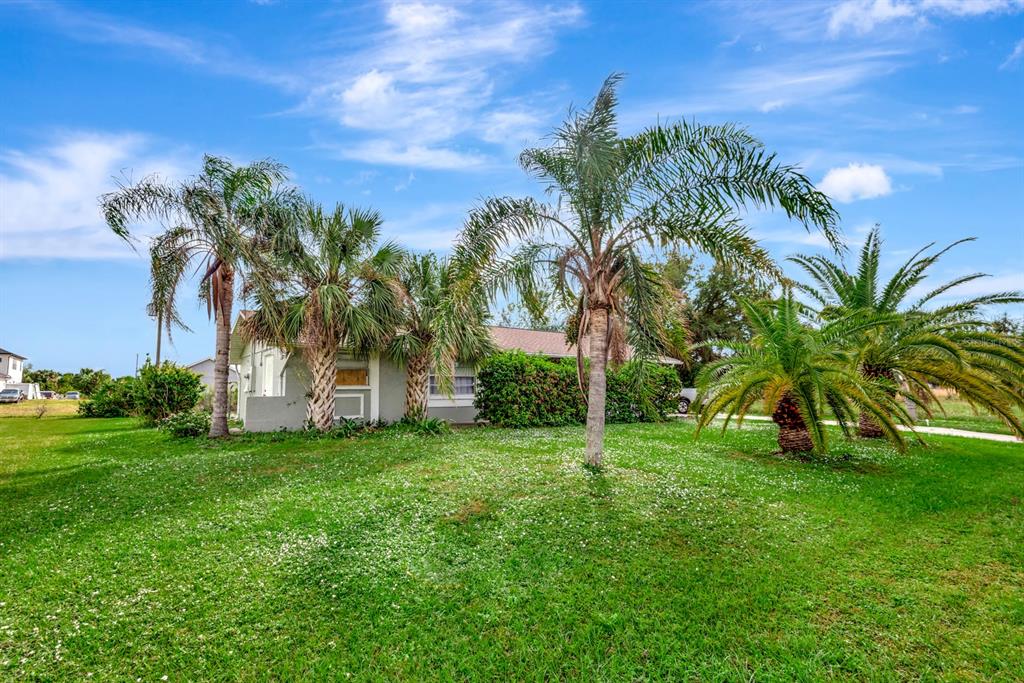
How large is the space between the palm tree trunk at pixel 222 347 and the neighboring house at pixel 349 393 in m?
0.81

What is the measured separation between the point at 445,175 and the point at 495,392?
626 centimetres

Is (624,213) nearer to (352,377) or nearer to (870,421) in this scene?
(870,421)

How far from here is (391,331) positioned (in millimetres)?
13469

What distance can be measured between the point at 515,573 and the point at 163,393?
61.2 feet

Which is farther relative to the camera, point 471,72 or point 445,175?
point 445,175

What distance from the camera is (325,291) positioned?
12.1 m

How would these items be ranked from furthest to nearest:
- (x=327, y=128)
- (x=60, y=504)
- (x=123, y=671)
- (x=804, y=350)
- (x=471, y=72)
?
1. (x=327, y=128)
2. (x=471, y=72)
3. (x=804, y=350)
4. (x=60, y=504)
5. (x=123, y=671)

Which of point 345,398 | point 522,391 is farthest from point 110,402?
point 522,391

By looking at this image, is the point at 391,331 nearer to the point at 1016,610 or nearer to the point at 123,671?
the point at 123,671

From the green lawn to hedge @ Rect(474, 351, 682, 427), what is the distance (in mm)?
5909

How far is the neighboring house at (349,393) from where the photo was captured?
567 inches

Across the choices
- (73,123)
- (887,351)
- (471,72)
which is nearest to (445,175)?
(471,72)

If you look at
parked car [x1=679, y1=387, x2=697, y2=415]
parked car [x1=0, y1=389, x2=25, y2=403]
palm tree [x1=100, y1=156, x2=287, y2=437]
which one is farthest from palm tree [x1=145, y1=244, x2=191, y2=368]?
parked car [x1=0, y1=389, x2=25, y2=403]

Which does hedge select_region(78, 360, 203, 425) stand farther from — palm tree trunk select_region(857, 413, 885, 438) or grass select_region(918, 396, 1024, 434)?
grass select_region(918, 396, 1024, 434)
